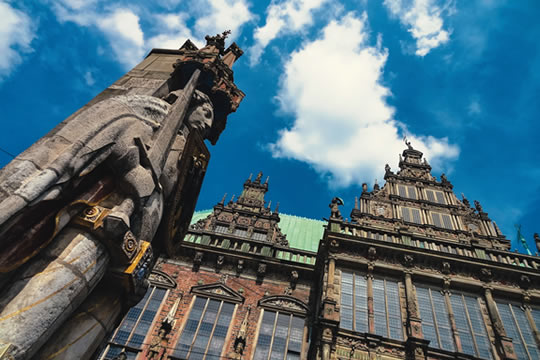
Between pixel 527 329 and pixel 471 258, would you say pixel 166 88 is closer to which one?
pixel 471 258

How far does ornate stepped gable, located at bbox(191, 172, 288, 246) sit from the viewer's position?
1669 centimetres

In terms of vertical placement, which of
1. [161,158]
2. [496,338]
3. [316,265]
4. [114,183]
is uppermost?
[316,265]

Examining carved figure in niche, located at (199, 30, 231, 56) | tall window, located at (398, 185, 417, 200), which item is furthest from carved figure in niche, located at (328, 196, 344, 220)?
carved figure in niche, located at (199, 30, 231, 56)

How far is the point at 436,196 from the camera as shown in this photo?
19.2m

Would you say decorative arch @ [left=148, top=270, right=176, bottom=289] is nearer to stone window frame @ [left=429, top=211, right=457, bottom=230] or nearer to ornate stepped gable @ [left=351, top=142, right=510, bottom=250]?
ornate stepped gable @ [left=351, top=142, right=510, bottom=250]

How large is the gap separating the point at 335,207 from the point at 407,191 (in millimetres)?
A: 7111

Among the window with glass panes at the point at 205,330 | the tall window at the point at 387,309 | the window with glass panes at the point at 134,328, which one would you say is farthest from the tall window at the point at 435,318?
the window with glass panes at the point at 134,328

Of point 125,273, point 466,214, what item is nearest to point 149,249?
point 125,273

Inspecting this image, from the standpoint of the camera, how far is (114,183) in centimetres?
346

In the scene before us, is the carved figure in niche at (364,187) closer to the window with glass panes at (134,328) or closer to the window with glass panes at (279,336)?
the window with glass panes at (279,336)

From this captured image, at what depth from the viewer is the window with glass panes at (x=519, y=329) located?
1038cm

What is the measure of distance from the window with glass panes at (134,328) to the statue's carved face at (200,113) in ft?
30.7

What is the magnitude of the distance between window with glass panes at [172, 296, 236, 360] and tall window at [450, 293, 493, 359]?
8.03 meters

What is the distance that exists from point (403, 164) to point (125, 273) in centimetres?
2167
